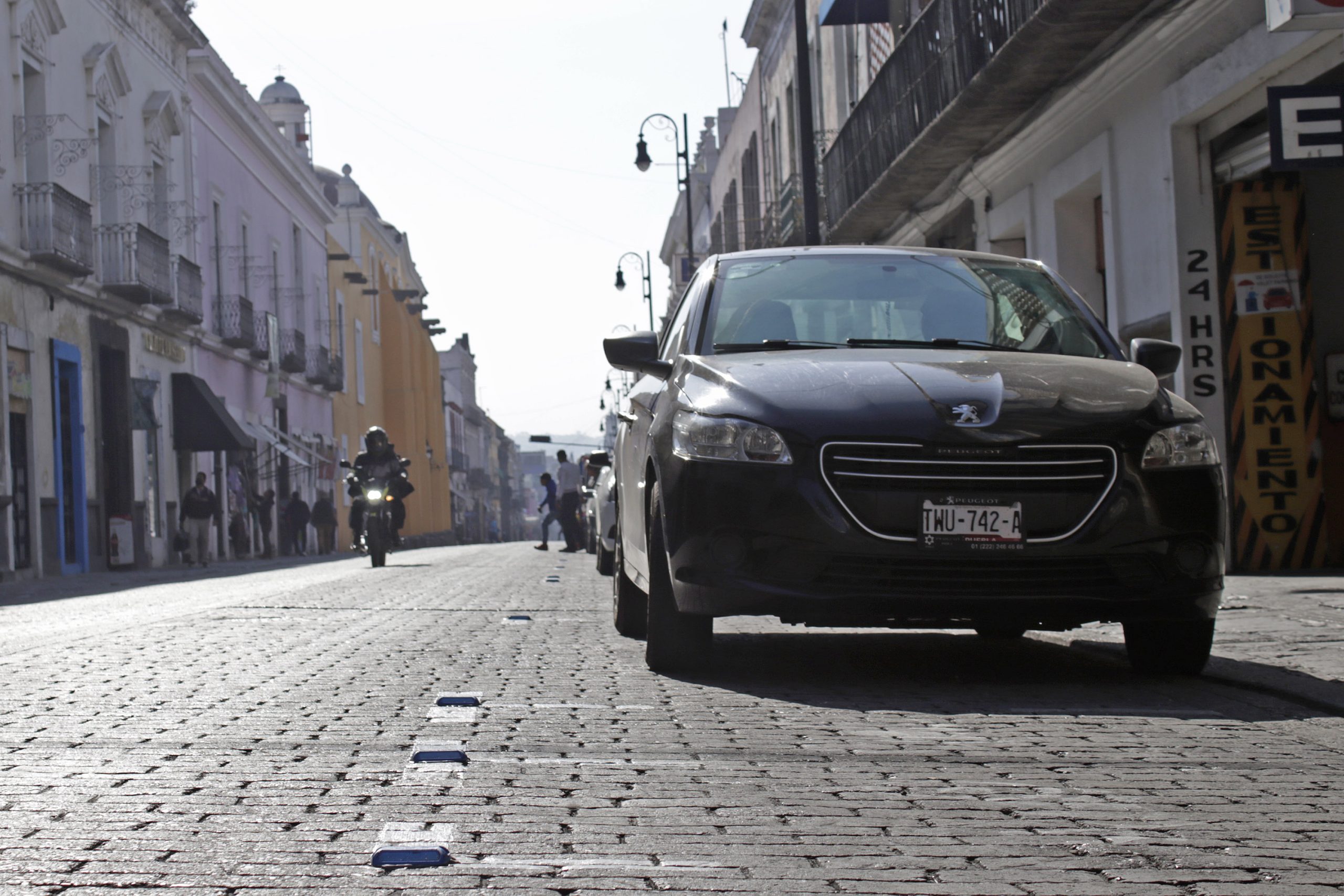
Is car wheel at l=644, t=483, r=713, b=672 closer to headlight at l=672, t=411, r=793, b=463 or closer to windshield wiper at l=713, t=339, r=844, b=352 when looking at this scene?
headlight at l=672, t=411, r=793, b=463

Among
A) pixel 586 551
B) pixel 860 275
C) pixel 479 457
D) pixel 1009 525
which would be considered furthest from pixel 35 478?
pixel 479 457

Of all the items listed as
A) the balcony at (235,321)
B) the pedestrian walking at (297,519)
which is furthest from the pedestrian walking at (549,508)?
the pedestrian walking at (297,519)

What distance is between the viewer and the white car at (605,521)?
585 inches

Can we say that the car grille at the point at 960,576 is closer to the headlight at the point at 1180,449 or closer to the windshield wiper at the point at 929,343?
the headlight at the point at 1180,449

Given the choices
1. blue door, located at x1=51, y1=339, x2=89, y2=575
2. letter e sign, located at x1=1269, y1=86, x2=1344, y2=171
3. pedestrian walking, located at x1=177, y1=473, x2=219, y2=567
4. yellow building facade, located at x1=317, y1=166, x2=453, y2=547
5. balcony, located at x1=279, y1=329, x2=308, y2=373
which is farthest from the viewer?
yellow building facade, located at x1=317, y1=166, x2=453, y2=547

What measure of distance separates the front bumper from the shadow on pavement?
0.27 metres

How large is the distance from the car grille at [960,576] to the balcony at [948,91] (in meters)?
7.94

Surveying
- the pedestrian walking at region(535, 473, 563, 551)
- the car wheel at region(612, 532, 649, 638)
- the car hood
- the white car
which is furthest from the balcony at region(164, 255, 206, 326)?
the car hood

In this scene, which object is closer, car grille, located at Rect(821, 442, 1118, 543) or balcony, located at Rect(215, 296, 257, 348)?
car grille, located at Rect(821, 442, 1118, 543)

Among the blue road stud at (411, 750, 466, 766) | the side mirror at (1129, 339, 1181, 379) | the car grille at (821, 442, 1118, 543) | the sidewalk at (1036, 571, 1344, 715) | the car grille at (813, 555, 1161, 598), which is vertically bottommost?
the sidewalk at (1036, 571, 1344, 715)

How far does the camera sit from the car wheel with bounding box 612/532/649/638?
8.08 metres

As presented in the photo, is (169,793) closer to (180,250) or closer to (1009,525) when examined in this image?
(1009,525)

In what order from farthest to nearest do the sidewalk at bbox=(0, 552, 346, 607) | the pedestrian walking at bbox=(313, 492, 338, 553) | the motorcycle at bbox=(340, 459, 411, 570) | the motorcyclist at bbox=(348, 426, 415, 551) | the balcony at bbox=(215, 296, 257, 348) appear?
Result: the pedestrian walking at bbox=(313, 492, 338, 553) < the balcony at bbox=(215, 296, 257, 348) < the motorcyclist at bbox=(348, 426, 415, 551) < the motorcycle at bbox=(340, 459, 411, 570) < the sidewalk at bbox=(0, 552, 346, 607)

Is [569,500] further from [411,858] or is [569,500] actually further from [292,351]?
[411,858]
